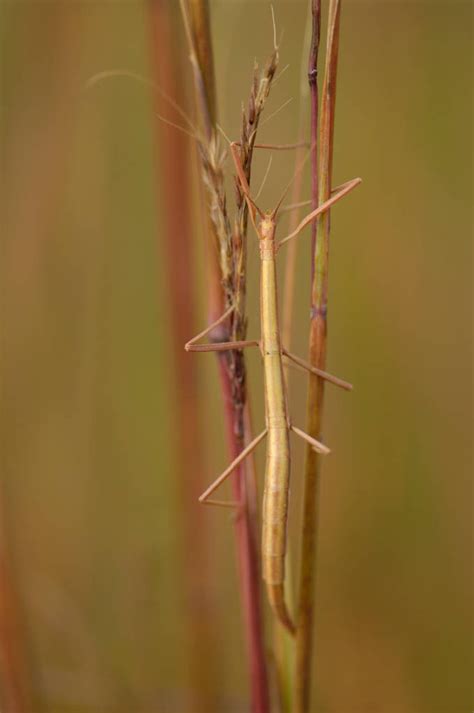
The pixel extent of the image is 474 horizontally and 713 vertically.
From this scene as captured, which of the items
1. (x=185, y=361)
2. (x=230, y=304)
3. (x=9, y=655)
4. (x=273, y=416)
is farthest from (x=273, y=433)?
(x=9, y=655)

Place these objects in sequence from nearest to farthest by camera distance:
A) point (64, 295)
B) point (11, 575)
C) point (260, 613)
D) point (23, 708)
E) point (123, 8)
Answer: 1. point (260, 613)
2. point (23, 708)
3. point (11, 575)
4. point (64, 295)
5. point (123, 8)

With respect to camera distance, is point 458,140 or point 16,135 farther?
point 458,140

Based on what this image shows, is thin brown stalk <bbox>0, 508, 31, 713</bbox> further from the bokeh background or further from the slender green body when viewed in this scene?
the slender green body

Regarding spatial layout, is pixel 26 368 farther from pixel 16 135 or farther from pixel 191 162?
pixel 191 162

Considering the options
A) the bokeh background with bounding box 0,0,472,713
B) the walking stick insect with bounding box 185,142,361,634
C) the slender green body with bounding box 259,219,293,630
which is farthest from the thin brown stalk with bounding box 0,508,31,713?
the slender green body with bounding box 259,219,293,630

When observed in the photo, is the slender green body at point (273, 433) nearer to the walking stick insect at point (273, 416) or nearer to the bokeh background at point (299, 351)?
the walking stick insect at point (273, 416)

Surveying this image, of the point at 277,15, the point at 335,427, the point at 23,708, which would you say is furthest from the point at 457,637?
the point at 277,15
